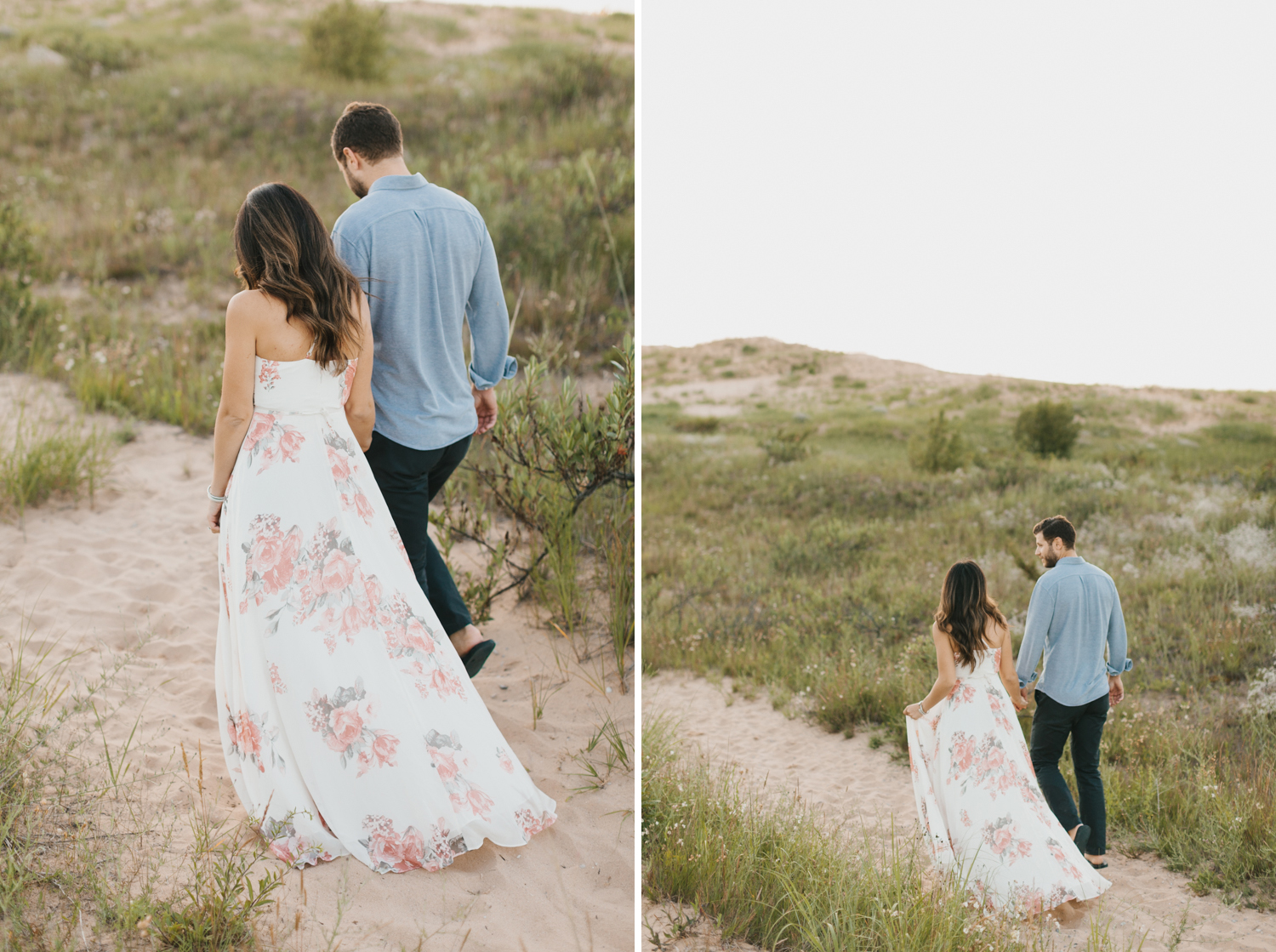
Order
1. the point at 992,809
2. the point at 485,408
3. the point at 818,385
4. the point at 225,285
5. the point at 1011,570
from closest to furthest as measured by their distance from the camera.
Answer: the point at 992,809 < the point at 485,408 < the point at 1011,570 < the point at 225,285 < the point at 818,385

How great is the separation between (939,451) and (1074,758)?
7.05m

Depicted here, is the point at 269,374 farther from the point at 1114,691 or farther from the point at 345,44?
the point at 345,44

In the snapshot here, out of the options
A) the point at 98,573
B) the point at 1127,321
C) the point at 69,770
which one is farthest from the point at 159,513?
the point at 1127,321

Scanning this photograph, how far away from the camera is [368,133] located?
2.97 meters

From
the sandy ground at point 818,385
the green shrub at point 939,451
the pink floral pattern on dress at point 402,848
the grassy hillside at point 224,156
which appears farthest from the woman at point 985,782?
the sandy ground at point 818,385

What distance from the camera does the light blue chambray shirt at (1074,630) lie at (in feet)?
10.9

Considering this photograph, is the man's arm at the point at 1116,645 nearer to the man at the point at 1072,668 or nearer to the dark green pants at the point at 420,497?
the man at the point at 1072,668

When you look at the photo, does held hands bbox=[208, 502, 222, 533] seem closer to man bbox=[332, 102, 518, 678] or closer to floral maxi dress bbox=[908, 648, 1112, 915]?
man bbox=[332, 102, 518, 678]

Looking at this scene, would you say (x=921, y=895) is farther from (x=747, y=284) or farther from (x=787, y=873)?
(x=747, y=284)

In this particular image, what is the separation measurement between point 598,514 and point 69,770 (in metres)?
2.73

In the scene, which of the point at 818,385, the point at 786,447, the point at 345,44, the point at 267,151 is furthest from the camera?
the point at 345,44

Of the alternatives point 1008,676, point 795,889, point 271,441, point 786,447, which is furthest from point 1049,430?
point 271,441

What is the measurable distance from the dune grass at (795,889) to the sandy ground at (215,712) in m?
0.22

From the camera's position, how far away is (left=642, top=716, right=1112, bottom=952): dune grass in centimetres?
272
